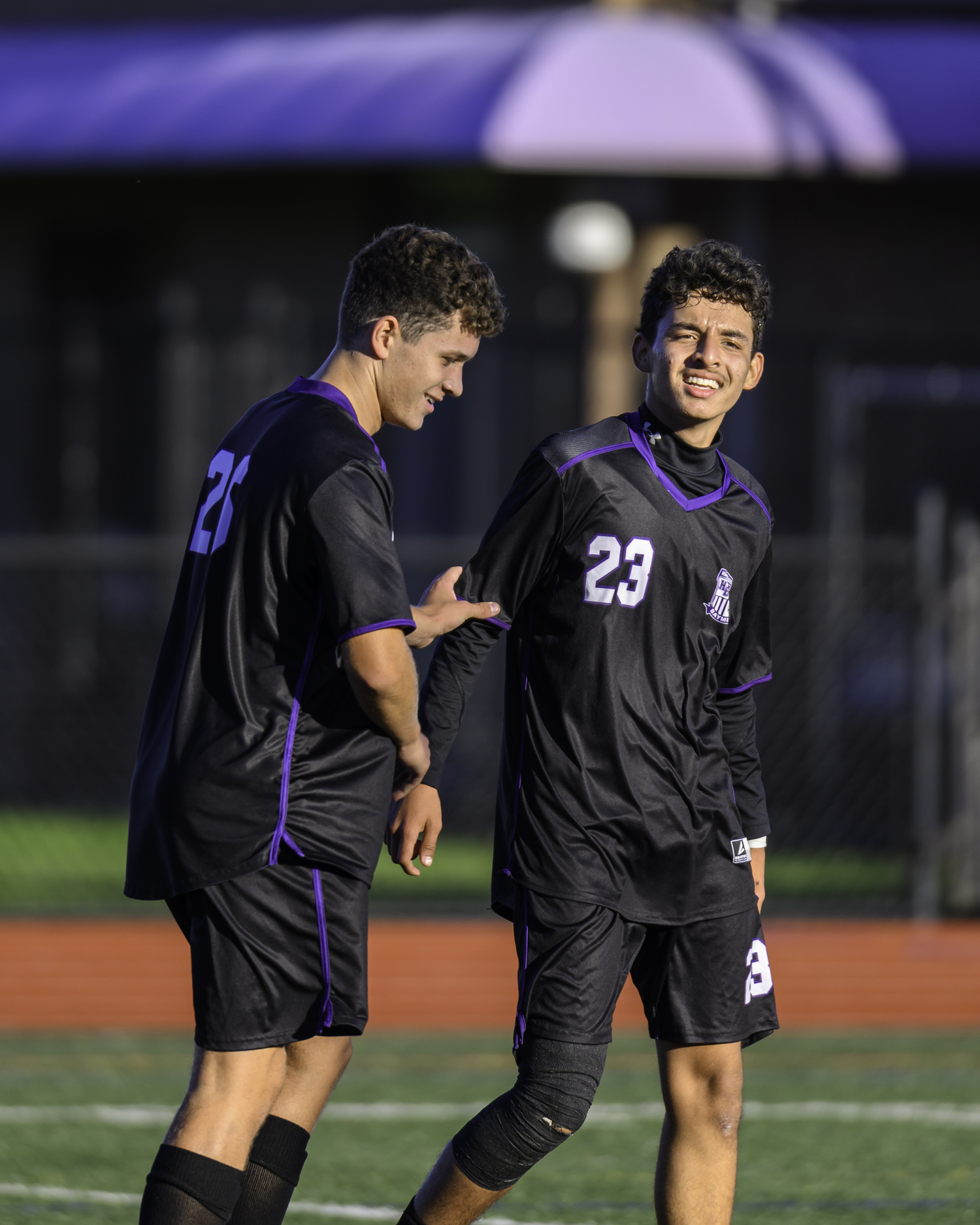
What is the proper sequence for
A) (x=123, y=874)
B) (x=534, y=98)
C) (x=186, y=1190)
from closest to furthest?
1. (x=186, y=1190)
2. (x=123, y=874)
3. (x=534, y=98)

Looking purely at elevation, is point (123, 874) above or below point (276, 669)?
below

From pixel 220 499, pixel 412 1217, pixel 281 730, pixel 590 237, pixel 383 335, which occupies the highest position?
pixel 590 237

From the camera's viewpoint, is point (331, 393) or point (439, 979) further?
point (439, 979)

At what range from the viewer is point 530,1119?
11.8ft

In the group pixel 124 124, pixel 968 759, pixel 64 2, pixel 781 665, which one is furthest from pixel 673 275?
pixel 64 2

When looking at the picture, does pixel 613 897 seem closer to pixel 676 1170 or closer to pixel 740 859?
pixel 740 859

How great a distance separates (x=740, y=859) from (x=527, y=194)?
10.7 metres

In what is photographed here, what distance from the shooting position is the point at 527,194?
14.0 metres

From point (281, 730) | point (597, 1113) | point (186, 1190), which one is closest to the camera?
point (186, 1190)

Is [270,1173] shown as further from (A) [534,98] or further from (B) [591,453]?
(A) [534,98]

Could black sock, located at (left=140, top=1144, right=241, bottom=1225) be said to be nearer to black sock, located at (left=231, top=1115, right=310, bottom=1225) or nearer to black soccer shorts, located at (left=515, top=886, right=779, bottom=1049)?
black sock, located at (left=231, top=1115, right=310, bottom=1225)

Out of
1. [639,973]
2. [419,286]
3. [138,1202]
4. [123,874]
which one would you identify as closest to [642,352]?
[419,286]

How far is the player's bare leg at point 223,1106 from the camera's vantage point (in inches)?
133

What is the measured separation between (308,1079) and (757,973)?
38.1 inches
